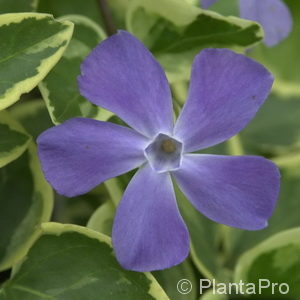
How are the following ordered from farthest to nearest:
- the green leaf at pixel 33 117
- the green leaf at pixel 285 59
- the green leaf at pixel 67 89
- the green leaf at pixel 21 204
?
the green leaf at pixel 285 59 < the green leaf at pixel 33 117 < the green leaf at pixel 21 204 < the green leaf at pixel 67 89

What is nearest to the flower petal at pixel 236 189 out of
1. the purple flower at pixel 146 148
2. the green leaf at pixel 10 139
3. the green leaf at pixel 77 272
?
the purple flower at pixel 146 148

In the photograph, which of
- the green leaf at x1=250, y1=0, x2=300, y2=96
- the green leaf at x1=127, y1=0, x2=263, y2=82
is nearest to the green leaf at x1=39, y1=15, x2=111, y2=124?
the green leaf at x1=127, y1=0, x2=263, y2=82

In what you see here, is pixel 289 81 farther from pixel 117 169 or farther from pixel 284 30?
pixel 117 169

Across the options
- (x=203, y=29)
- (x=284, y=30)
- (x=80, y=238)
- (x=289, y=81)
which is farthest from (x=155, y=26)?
(x=289, y=81)

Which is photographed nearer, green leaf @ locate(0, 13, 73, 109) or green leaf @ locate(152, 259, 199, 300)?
green leaf @ locate(0, 13, 73, 109)

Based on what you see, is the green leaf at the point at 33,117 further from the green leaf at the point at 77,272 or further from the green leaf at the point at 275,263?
the green leaf at the point at 275,263

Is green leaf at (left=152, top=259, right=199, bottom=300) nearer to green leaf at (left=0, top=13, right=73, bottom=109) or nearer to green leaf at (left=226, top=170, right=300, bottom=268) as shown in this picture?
green leaf at (left=226, top=170, right=300, bottom=268)
